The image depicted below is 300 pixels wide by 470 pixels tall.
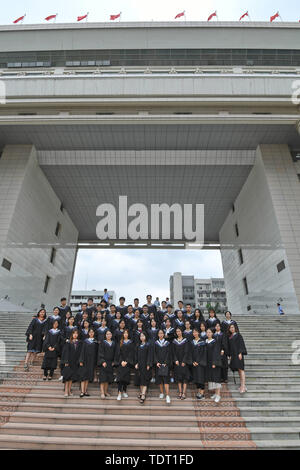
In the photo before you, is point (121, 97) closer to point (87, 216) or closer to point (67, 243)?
point (87, 216)

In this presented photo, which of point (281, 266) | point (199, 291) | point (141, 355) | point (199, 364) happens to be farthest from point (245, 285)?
point (199, 291)

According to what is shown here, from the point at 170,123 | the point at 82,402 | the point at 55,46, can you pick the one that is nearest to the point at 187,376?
the point at 82,402

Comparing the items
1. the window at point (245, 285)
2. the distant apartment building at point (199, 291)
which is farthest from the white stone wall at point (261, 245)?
the distant apartment building at point (199, 291)

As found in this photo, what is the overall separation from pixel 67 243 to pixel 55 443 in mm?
17346

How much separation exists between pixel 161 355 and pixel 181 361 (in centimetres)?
41

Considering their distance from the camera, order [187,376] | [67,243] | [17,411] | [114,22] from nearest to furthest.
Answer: [17,411] → [187,376] → [114,22] → [67,243]

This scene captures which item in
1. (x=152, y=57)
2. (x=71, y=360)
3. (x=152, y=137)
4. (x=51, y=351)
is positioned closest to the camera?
(x=71, y=360)

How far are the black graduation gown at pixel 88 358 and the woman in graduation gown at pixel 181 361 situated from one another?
1.61 meters

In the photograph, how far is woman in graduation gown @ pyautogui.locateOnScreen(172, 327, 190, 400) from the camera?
17.0 ft

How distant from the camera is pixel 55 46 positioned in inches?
626

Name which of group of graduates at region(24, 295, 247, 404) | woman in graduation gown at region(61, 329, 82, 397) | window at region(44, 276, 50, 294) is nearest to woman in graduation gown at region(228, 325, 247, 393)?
group of graduates at region(24, 295, 247, 404)

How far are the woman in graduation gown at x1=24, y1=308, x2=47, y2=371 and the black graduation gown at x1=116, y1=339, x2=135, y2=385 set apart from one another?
2070mm

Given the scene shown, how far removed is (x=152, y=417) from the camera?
4.43 metres

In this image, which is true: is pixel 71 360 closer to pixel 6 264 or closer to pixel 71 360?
pixel 71 360
